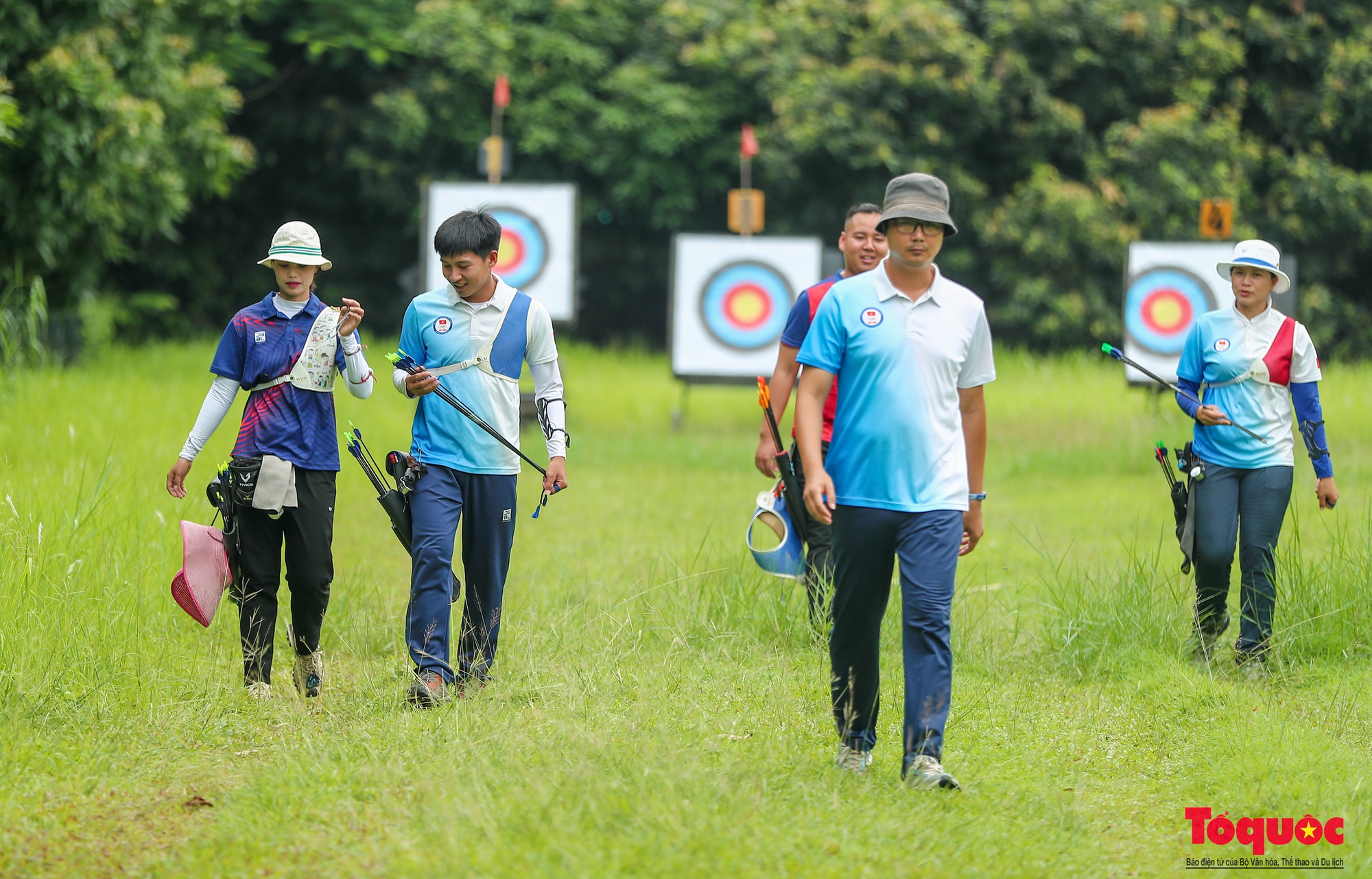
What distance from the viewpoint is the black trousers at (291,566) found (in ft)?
16.1

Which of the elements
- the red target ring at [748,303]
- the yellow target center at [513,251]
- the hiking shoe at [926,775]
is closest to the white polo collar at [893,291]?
the hiking shoe at [926,775]

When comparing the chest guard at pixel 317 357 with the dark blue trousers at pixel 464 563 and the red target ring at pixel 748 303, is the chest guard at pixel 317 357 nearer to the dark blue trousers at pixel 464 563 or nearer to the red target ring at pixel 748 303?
the dark blue trousers at pixel 464 563

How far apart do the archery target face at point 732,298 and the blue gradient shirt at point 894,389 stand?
32.8 ft

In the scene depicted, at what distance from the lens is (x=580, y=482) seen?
1091 centimetres

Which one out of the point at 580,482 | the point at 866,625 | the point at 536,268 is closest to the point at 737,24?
the point at 536,268

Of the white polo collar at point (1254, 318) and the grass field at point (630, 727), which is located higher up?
the white polo collar at point (1254, 318)

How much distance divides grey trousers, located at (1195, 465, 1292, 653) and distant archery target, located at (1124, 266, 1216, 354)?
798cm

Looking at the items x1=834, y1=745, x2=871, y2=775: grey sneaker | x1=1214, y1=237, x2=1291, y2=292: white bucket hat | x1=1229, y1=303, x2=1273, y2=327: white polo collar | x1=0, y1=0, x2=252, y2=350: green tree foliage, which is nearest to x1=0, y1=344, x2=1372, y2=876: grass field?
x1=834, y1=745, x2=871, y2=775: grey sneaker

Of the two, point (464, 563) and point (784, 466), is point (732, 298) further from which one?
point (464, 563)

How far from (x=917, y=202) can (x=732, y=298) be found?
10361 millimetres

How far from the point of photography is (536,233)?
1433cm

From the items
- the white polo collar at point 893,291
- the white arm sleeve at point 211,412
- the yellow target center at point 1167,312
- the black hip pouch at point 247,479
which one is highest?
the yellow target center at point 1167,312

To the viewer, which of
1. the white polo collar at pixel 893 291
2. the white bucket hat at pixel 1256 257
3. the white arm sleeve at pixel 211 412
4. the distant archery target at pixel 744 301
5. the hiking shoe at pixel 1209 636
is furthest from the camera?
the distant archery target at pixel 744 301

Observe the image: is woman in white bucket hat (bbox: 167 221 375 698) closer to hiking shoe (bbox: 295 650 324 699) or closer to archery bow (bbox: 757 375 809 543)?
hiking shoe (bbox: 295 650 324 699)
